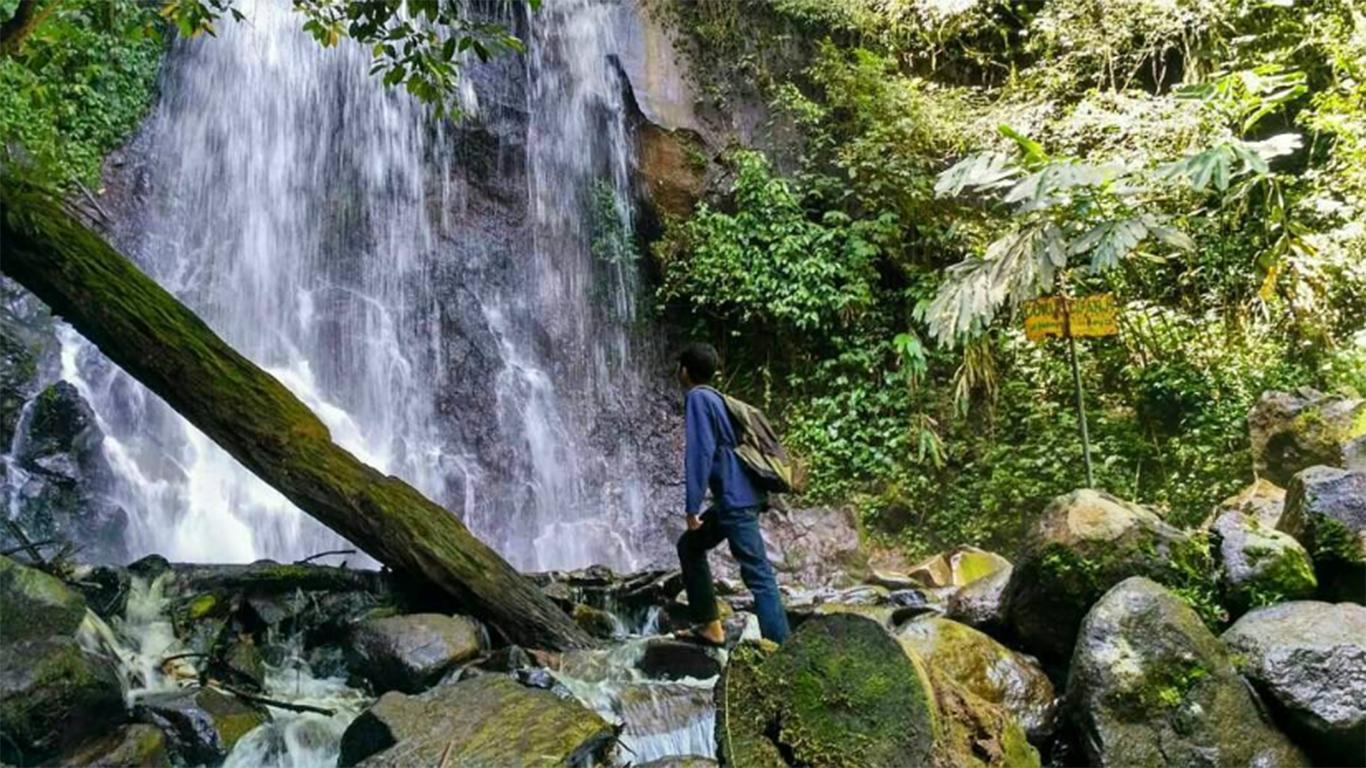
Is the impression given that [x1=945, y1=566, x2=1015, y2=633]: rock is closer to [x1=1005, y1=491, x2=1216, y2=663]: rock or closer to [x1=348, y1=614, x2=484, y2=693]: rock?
[x1=1005, y1=491, x2=1216, y2=663]: rock

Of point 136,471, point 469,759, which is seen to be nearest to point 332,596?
point 469,759

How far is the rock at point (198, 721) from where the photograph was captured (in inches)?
152

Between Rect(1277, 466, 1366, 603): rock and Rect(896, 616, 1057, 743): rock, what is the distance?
143cm

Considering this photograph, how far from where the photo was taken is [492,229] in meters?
11.2

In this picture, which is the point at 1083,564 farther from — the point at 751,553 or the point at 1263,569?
the point at 751,553

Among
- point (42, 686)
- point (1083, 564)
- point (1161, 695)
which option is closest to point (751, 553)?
point (1083, 564)

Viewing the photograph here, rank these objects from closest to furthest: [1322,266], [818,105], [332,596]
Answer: [332,596] < [1322,266] < [818,105]

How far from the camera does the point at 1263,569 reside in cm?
435

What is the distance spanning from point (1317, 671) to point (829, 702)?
6.90 ft

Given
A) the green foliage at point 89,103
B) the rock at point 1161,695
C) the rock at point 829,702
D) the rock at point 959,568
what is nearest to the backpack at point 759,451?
the rock at point 829,702

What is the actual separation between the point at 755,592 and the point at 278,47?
33.9ft

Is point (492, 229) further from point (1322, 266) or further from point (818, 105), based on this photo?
point (1322, 266)

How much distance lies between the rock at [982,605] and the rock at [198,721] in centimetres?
370

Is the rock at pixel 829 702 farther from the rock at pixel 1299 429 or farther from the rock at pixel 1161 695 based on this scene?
the rock at pixel 1299 429
